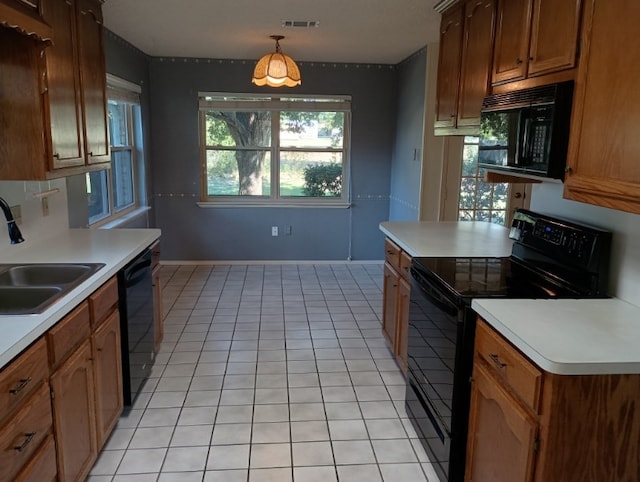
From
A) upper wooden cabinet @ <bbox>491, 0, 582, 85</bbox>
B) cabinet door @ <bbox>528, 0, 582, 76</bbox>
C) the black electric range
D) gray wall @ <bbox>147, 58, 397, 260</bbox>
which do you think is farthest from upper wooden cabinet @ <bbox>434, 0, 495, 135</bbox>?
gray wall @ <bbox>147, 58, 397, 260</bbox>

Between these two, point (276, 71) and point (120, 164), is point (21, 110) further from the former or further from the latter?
point (120, 164)

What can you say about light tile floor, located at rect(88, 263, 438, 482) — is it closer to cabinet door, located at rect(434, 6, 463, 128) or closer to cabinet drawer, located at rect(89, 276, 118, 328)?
cabinet drawer, located at rect(89, 276, 118, 328)

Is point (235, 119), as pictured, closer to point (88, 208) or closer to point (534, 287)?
point (88, 208)

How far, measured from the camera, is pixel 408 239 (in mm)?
3020

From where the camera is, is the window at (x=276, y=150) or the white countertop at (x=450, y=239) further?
the window at (x=276, y=150)

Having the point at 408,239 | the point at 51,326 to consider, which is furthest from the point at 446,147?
the point at 51,326

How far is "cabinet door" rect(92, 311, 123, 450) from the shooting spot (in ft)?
7.18

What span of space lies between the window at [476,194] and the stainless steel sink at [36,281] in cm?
352

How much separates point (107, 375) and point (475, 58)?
2.56 m

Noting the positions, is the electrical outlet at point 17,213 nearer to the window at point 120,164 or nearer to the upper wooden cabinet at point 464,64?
the window at point 120,164

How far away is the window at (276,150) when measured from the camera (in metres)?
5.79

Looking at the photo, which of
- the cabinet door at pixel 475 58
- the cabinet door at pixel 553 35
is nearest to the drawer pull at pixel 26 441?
the cabinet door at pixel 553 35

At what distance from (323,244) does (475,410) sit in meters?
4.32

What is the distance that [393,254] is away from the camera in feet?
10.6
